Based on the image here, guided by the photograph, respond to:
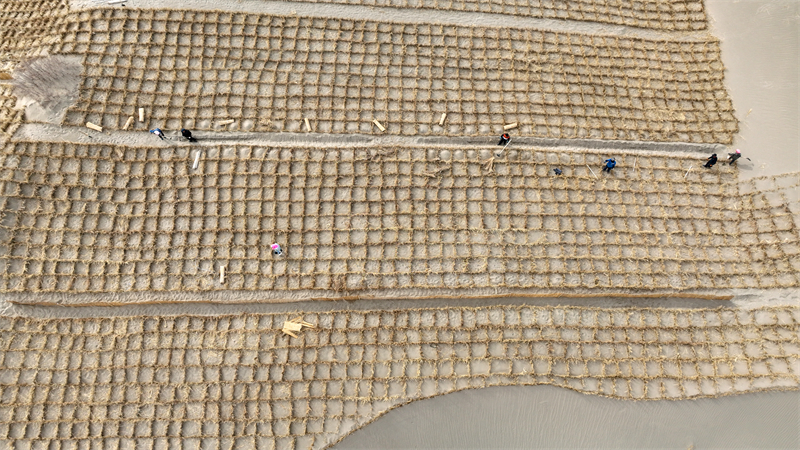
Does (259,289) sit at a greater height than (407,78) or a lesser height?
lesser

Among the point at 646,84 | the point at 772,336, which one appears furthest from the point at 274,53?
the point at 772,336

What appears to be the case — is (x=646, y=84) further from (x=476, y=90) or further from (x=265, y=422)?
(x=265, y=422)

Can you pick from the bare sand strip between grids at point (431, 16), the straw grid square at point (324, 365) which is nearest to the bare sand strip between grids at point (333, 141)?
the bare sand strip between grids at point (431, 16)

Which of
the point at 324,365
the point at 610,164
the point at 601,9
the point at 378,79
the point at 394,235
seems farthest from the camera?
the point at 601,9

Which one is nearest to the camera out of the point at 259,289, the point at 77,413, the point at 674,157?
the point at 77,413

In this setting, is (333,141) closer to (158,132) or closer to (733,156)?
(158,132)

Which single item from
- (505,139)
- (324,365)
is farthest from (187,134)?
(505,139)
